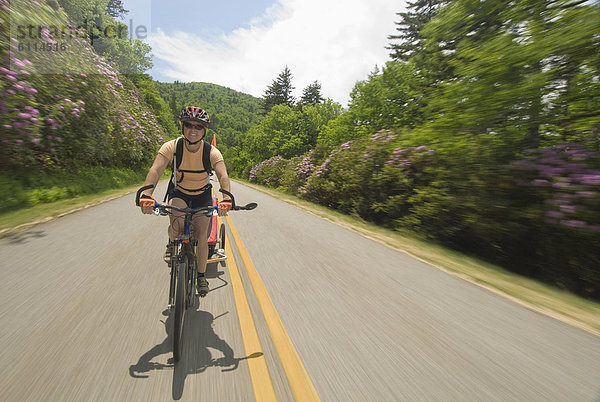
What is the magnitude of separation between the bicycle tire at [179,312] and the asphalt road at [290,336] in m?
0.16

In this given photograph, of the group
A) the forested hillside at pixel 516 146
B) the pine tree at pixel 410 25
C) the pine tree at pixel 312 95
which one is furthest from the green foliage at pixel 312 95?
Result: the forested hillside at pixel 516 146

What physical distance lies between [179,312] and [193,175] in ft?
5.26

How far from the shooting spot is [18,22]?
786 centimetres

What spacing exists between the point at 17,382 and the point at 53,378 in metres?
0.22

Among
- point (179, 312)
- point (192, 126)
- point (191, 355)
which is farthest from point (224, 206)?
point (191, 355)

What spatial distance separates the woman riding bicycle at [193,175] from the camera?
129 inches

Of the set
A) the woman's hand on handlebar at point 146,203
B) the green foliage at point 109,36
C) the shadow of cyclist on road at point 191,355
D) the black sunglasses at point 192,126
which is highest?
the green foliage at point 109,36

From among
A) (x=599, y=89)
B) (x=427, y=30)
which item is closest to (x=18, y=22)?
(x=427, y=30)

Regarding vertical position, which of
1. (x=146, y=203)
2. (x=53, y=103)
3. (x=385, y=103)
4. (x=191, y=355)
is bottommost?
(x=191, y=355)

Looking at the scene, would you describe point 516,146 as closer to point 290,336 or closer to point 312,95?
point 290,336

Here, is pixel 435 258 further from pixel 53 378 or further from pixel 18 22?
pixel 18 22

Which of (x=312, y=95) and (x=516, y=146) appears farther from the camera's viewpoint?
(x=312, y=95)

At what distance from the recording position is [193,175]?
3.47 meters

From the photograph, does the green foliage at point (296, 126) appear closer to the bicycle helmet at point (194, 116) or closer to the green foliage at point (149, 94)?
the green foliage at point (149, 94)
